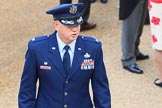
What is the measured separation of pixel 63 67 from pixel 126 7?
87.8 inches

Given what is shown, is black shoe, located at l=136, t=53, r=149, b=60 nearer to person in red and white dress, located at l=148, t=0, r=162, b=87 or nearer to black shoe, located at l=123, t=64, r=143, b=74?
black shoe, located at l=123, t=64, r=143, b=74

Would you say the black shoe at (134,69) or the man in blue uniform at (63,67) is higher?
the man in blue uniform at (63,67)

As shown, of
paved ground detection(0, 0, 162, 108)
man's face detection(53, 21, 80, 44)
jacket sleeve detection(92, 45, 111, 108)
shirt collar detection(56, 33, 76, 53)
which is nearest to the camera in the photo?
man's face detection(53, 21, 80, 44)

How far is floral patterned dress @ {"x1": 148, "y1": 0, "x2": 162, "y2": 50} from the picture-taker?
4.39m

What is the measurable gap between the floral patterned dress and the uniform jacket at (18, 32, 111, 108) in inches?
60.6

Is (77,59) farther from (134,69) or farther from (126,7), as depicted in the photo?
(134,69)

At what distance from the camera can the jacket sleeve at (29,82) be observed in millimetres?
2986

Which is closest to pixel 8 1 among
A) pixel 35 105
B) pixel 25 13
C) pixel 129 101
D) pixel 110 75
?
pixel 25 13

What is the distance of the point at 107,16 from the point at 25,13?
1332mm

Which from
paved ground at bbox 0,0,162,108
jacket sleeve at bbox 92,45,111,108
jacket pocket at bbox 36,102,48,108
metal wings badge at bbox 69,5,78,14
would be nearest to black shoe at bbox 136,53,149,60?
paved ground at bbox 0,0,162,108

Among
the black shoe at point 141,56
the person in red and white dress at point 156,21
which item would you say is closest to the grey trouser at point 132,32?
the black shoe at point 141,56

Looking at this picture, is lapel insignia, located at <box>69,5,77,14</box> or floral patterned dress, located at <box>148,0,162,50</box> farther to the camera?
floral patterned dress, located at <box>148,0,162,50</box>

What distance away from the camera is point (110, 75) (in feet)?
17.8

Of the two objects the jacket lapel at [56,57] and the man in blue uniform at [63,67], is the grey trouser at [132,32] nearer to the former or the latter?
the man in blue uniform at [63,67]
